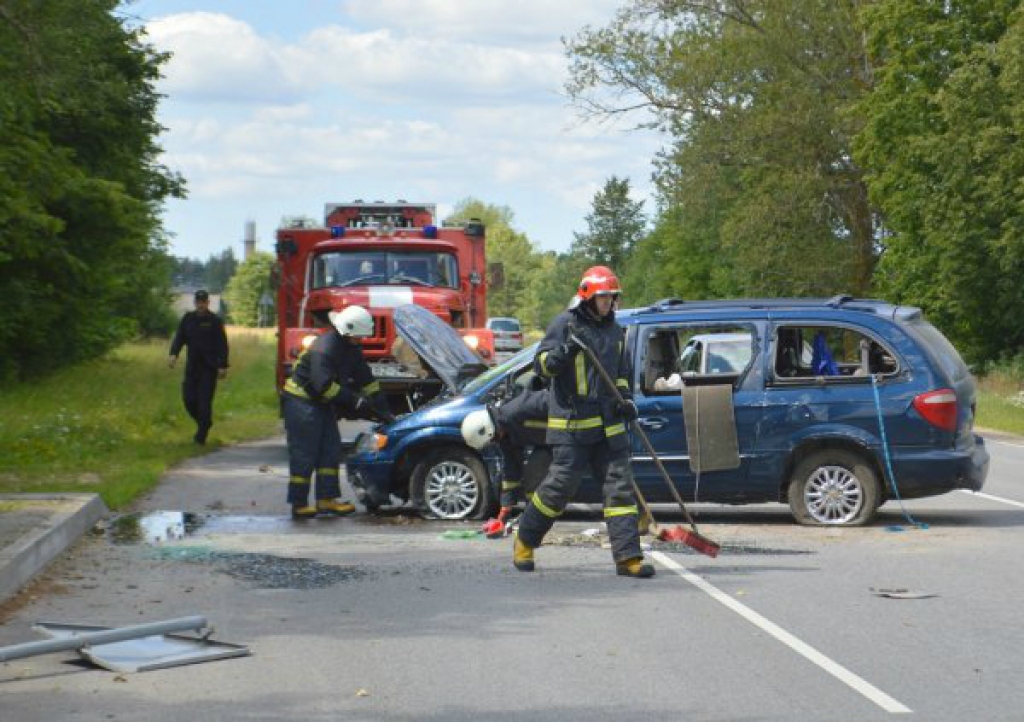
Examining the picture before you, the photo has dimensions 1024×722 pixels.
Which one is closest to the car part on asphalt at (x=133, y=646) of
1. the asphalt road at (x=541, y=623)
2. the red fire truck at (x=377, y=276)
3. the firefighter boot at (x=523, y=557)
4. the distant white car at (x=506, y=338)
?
the asphalt road at (x=541, y=623)

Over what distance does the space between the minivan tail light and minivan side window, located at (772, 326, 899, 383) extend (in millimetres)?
352

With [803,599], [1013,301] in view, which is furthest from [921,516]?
[1013,301]

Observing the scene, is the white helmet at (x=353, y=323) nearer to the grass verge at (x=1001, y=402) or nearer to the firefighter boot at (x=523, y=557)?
the firefighter boot at (x=523, y=557)

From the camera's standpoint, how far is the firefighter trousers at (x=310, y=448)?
15.4 meters

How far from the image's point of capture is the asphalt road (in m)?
7.64

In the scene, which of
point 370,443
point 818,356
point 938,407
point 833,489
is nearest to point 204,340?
point 370,443

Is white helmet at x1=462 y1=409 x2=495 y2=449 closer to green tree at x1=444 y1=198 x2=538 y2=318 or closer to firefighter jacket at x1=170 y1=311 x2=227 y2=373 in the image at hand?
firefighter jacket at x1=170 y1=311 x2=227 y2=373

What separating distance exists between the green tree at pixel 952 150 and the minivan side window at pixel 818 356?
98.0 ft

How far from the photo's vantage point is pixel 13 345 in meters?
39.0

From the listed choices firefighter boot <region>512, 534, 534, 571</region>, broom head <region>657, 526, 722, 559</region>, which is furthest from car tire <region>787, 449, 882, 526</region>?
firefighter boot <region>512, 534, 534, 571</region>

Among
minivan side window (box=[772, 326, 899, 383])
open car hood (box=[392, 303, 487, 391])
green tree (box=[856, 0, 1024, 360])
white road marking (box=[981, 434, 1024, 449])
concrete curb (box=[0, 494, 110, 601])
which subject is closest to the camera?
concrete curb (box=[0, 494, 110, 601])

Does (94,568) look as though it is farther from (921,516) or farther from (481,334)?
(481,334)

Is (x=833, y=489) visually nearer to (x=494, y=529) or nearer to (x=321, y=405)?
(x=494, y=529)

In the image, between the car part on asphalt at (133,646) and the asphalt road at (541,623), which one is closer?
the asphalt road at (541,623)
